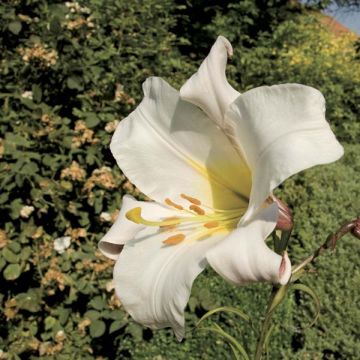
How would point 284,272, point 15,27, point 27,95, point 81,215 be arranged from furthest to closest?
point 15,27 → point 27,95 → point 81,215 → point 284,272

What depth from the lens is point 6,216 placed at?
224 centimetres

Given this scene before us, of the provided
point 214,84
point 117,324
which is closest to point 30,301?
point 117,324

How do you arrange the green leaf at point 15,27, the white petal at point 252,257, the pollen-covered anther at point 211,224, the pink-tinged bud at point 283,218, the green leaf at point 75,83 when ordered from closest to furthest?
the white petal at point 252,257, the pink-tinged bud at point 283,218, the pollen-covered anther at point 211,224, the green leaf at point 75,83, the green leaf at point 15,27

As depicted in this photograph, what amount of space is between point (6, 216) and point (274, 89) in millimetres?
1772

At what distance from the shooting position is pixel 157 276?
79 centimetres

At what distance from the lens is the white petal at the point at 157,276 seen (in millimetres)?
732

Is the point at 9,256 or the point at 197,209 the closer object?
the point at 197,209

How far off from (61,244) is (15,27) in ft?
3.67

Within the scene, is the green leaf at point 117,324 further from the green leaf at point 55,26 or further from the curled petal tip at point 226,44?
the curled petal tip at point 226,44

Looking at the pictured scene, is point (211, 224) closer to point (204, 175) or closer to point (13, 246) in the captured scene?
point (204, 175)

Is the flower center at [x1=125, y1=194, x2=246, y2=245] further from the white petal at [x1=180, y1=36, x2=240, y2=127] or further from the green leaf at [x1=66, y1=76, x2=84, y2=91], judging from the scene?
A: the green leaf at [x1=66, y1=76, x2=84, y2=91]

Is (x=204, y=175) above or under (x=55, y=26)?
above

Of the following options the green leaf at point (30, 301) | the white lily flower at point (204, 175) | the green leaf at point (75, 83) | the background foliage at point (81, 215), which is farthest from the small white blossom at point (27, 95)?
the white lily flower at point (204, 175)

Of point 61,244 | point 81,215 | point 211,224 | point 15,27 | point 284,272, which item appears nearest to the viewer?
point 284,272
